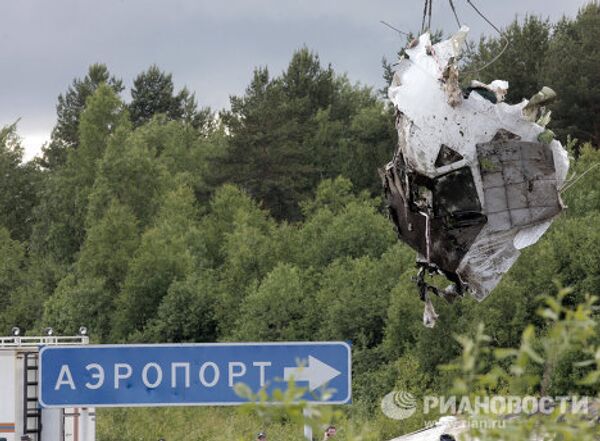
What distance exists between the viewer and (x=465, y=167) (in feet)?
45.1

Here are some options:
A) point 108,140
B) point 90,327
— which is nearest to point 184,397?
point 90,327

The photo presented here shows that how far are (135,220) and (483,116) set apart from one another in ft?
213

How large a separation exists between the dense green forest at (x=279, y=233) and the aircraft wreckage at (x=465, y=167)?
84.6 feet

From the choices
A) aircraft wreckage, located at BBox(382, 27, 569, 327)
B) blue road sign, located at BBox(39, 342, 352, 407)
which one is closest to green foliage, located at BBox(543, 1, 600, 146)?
blue road sign, located at BBox(39, 342, 352, 407)

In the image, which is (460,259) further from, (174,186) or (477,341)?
(174,186)

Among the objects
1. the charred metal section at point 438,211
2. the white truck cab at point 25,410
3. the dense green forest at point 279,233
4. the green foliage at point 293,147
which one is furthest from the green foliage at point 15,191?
the charred metal section at point 438,211

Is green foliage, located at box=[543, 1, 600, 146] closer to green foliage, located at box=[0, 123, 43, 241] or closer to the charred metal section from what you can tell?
green foliage, located at box=[0, 123, 43, 241]

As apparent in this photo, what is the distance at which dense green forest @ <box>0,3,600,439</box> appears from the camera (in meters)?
49.5

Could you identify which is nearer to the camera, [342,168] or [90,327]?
[90,327]

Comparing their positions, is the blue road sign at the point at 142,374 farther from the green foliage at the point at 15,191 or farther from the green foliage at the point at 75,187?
the green foliage at the point at 15,191

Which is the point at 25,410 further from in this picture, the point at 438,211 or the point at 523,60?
the point at 523,60

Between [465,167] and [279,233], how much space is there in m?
55.2

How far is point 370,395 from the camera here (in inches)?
1957

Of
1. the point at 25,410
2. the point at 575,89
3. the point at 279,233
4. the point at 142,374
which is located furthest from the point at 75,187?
the point at 142,374
